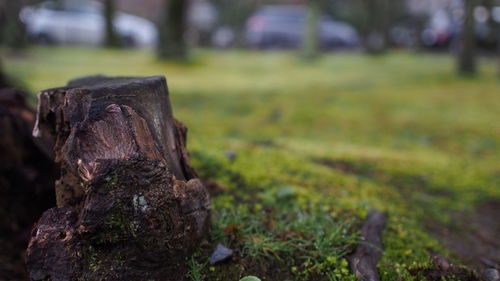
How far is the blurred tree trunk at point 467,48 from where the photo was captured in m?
11.1

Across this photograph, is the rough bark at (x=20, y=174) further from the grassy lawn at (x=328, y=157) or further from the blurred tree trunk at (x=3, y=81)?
the blurred tree trunk at (x=3, y=81)

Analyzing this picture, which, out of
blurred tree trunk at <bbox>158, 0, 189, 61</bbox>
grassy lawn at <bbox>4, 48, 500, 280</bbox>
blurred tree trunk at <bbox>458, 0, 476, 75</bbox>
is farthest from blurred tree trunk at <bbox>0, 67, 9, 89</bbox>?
blurred tree trunk at <bbox>458, 0, 476, 75</bbox>

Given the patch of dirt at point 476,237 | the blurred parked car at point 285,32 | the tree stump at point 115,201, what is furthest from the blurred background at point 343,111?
the blurred parked car at point 285,32

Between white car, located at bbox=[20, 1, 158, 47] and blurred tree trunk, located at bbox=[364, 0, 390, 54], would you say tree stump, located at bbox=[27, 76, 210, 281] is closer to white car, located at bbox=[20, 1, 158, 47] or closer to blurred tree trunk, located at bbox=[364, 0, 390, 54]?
blurred tree trunk, located at bbox=[364, 0, 390, 54]

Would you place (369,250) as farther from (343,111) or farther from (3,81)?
(343,111)

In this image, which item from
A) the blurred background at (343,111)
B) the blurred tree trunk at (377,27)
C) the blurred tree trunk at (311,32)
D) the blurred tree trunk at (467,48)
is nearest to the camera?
the blurred background at (343,111)

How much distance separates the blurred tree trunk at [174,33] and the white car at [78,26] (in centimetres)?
773

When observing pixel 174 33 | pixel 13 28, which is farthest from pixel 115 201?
pixel 13 28

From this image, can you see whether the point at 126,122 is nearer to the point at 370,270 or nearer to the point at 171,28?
the point at 370,270

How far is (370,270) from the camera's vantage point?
2277 millimetres

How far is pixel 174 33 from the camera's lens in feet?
42.1

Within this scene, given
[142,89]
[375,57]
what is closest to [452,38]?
[375,57]

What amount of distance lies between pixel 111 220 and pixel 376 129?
5754 millimetres

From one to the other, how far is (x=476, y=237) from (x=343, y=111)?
4976mm
